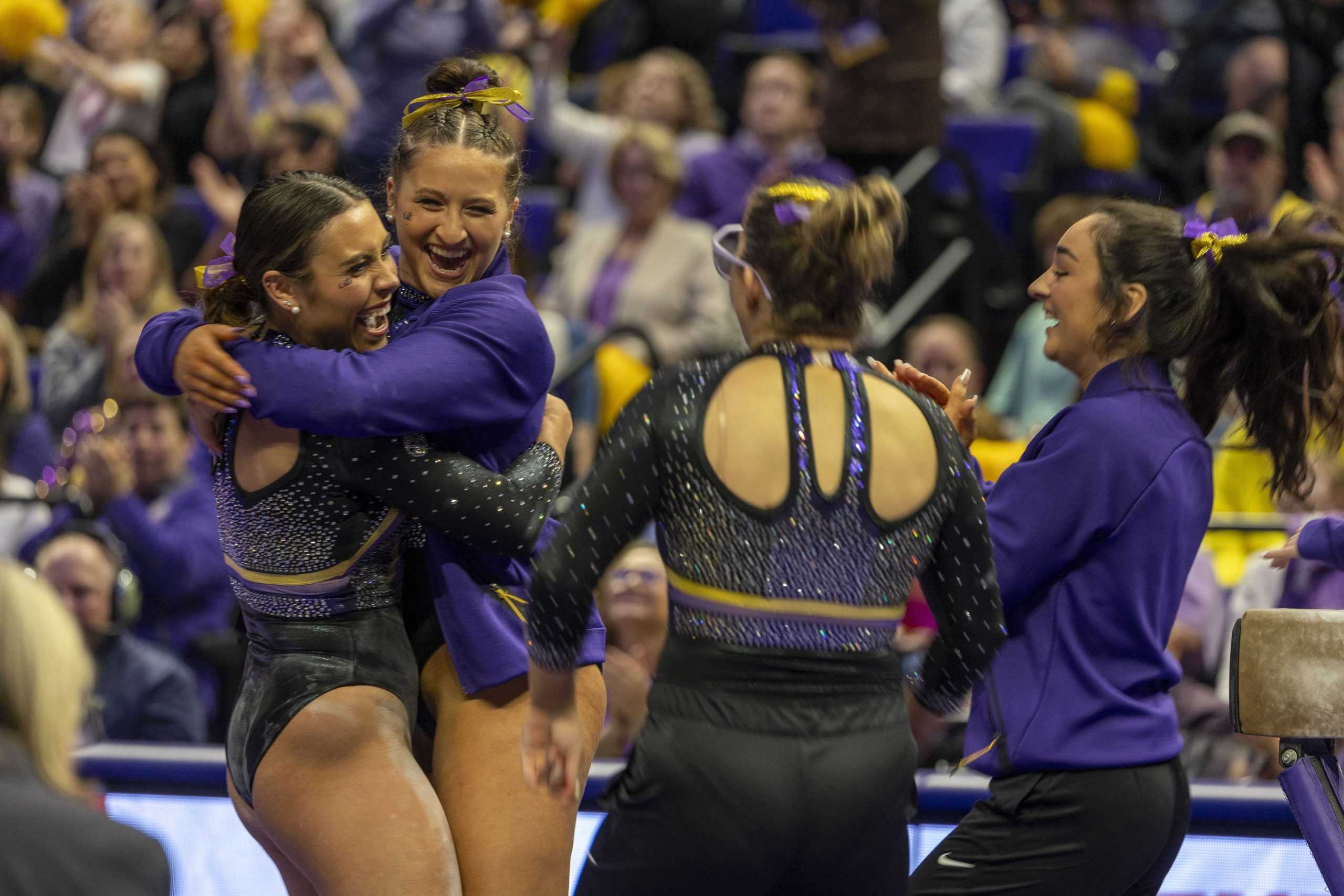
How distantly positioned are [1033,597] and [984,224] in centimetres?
421

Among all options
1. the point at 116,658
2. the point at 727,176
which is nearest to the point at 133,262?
the point at 116,658

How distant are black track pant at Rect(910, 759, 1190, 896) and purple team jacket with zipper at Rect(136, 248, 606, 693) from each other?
2.19ft

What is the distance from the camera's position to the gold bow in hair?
2.15 metres

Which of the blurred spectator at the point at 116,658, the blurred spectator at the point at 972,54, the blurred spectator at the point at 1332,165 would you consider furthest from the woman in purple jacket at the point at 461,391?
the blurred spectator at the point at 972,54

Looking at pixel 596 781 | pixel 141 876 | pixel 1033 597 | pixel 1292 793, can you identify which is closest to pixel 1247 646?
pixel 1292 793

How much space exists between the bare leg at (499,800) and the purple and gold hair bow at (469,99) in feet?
2.92

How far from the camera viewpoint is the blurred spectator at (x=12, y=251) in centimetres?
768

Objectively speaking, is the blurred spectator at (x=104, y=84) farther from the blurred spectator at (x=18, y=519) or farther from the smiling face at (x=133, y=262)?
the blurred spectator at (x=18, y=519)

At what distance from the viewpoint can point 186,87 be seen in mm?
8289

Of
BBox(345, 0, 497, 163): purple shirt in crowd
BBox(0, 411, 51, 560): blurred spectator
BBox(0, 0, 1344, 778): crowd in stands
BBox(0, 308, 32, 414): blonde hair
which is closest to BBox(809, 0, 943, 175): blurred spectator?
BBox(0, 0, 1344, 778): crowd in stands

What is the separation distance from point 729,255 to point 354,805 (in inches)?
36.0

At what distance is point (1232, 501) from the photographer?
5258 millimetres

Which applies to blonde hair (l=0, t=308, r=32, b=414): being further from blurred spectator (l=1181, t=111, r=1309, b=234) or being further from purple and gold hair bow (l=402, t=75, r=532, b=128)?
blurred spectator (l=1181, t=111, r=1309, b=234)

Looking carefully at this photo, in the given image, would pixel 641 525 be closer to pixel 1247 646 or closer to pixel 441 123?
pixel 441 123
